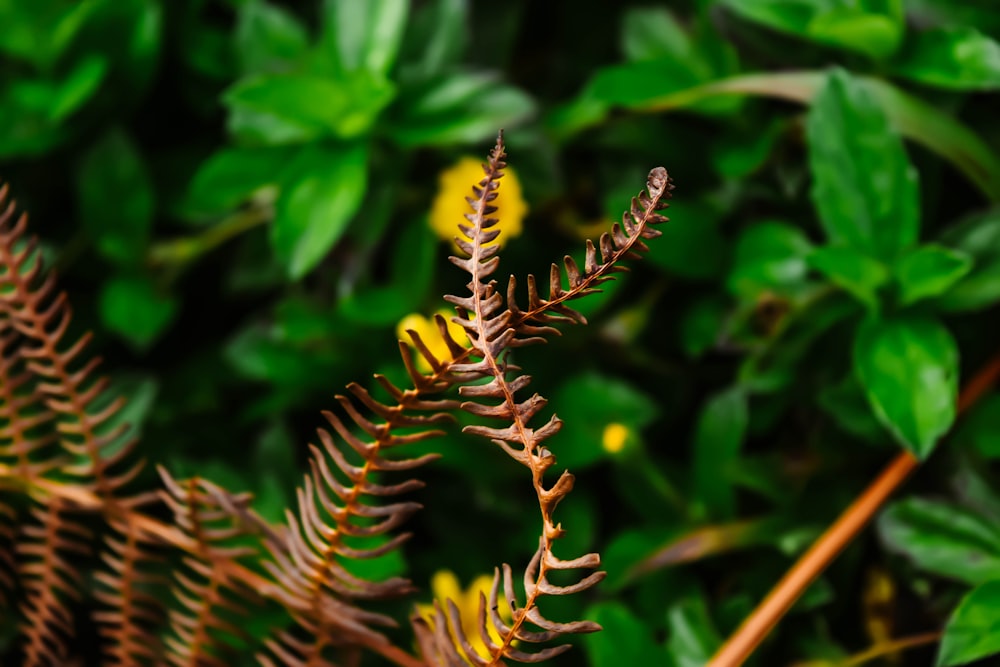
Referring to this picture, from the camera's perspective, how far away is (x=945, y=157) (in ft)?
2.90

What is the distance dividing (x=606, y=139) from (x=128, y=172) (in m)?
0.53

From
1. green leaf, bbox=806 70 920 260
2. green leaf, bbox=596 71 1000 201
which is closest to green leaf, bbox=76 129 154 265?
green leaf, bbox=596 71 1000 201

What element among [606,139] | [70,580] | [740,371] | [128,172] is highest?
[128,172]

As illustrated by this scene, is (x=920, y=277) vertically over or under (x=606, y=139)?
under

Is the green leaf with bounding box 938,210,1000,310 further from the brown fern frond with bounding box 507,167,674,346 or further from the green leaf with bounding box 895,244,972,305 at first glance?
the brown fern frond with bounding box 507,167,674,346

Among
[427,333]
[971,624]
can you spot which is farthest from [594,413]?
[971,624]

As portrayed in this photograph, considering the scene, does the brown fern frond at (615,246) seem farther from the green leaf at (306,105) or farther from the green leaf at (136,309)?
the green leaf at (136,309)

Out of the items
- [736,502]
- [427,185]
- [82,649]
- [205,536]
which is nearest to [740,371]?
[736,502]

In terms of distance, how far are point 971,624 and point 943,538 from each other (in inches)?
4.5

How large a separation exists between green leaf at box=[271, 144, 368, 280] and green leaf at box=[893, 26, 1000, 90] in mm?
523

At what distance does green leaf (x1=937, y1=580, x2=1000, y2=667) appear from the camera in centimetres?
67

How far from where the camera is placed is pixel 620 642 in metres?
0.78

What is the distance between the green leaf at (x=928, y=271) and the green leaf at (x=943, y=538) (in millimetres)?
172

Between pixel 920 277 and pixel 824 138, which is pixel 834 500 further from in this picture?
pixel 824 138
